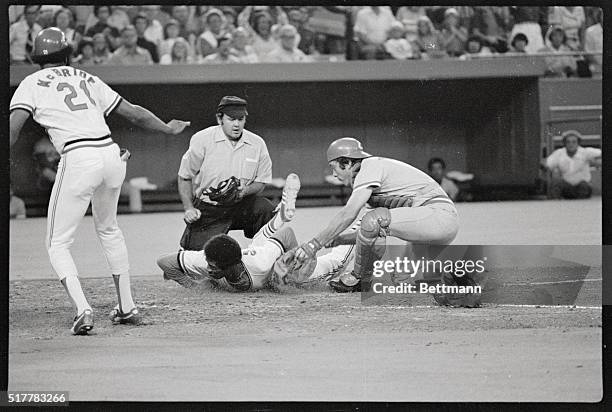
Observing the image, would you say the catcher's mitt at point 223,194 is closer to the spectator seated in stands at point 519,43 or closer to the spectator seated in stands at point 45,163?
the spectator seated in stands at point 45,163

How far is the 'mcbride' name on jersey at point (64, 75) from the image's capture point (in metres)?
2.95

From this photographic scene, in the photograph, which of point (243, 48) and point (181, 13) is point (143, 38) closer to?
point (181, 13)

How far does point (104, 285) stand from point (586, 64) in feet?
6.62

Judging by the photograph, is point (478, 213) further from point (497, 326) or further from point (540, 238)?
point (497, 326)

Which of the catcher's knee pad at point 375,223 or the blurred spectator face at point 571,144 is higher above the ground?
the blurred spectator face at point 571,144

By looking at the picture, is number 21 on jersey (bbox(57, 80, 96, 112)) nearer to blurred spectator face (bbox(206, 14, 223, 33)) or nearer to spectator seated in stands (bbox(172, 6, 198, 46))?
spectator seated in stands (bbox(172, 6, 198, 46))

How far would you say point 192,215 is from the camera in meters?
3.46

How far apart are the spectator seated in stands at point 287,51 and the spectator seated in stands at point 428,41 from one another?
0.48 meters

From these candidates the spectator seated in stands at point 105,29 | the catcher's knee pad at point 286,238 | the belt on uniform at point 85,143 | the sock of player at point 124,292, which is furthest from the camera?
the catcher's knee pad at point 286,238

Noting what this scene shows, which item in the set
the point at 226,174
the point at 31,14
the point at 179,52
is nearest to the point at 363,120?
the point at 226,174

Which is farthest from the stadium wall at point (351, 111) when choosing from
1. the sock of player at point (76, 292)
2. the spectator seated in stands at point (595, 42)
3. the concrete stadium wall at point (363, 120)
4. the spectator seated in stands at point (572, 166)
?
the sock of player at point (76, 292)

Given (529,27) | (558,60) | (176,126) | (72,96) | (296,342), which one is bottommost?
(296,342)

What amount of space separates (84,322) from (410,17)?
1613 millimetres

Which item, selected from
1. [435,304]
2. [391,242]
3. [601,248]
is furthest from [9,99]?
[601,248]
